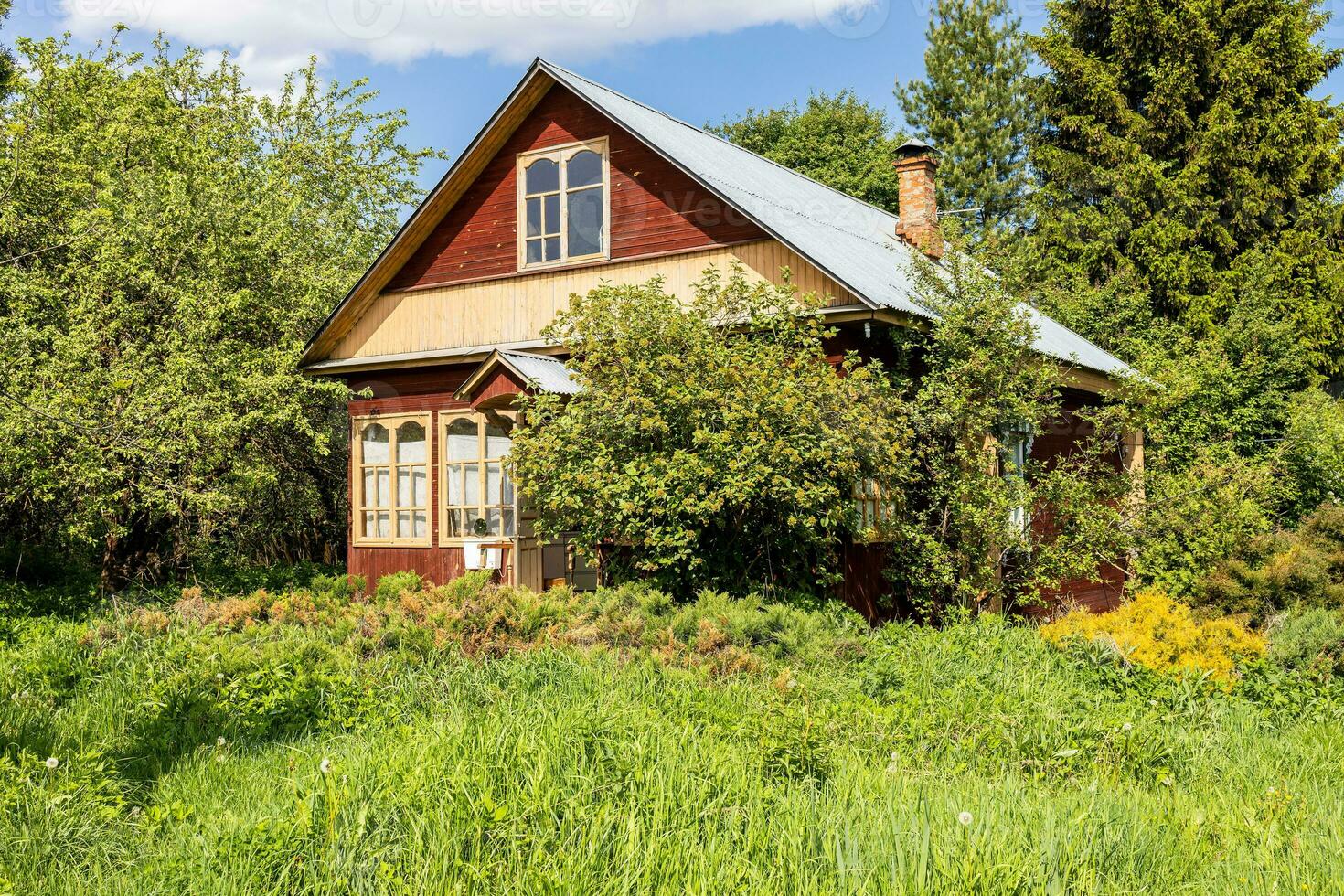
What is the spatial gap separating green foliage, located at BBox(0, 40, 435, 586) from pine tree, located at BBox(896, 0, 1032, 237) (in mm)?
20286

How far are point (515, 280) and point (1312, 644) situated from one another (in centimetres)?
979

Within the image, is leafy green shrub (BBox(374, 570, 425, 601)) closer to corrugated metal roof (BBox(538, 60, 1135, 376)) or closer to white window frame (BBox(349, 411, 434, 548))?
white window frame (BBox(349, 411, 434, 548))

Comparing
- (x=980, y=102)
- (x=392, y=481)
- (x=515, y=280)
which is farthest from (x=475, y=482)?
(x=980, y=102)

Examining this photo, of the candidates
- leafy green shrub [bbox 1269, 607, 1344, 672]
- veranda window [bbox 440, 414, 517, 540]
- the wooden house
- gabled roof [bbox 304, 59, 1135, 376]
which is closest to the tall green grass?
leafy green shrub [bbox 1269, 607, 1344, 672]

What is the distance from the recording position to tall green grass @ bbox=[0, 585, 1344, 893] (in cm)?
427

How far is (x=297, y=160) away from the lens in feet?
84.4

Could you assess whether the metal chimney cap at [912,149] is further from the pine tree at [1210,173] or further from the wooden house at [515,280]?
the pine tree at [1210,173]

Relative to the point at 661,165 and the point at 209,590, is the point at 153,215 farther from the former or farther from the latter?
the point at 661,165

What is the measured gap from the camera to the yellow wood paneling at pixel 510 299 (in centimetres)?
1230

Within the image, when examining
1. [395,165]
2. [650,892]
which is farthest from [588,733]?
[395,165]

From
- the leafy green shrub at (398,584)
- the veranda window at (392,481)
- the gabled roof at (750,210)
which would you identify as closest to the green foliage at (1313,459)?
the gabled roof at (750,210)

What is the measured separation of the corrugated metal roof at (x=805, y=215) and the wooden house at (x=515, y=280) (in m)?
0.06

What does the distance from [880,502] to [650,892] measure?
8240 mm

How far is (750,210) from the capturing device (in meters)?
12.0
